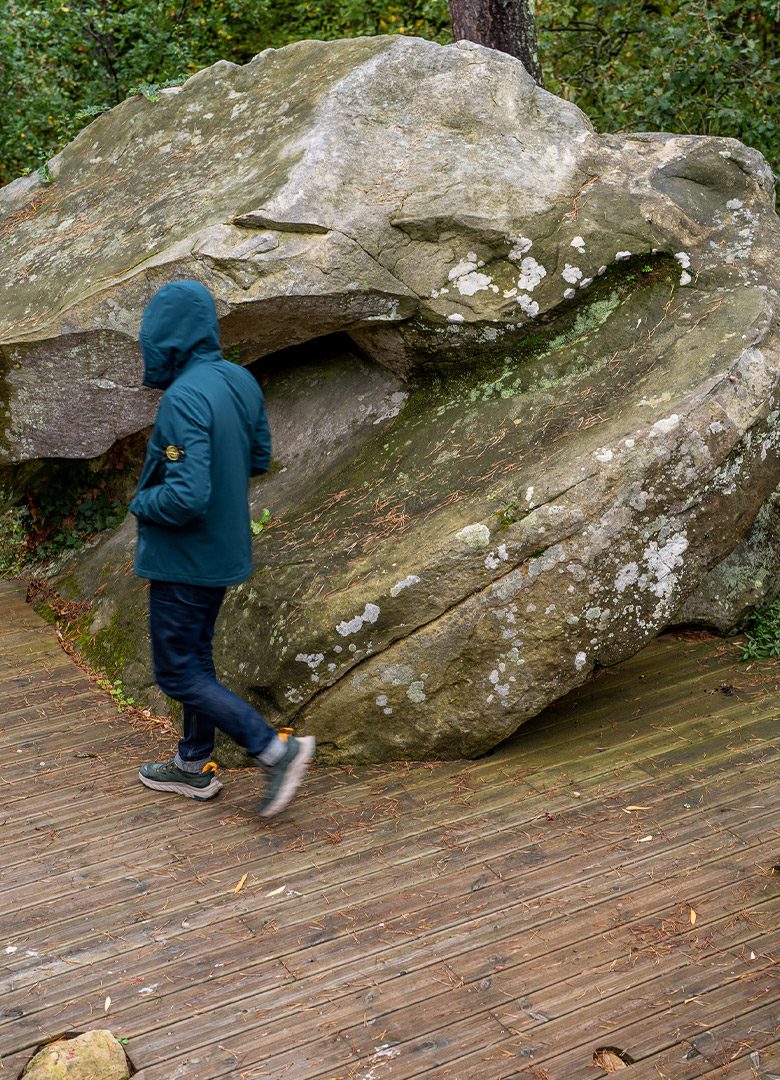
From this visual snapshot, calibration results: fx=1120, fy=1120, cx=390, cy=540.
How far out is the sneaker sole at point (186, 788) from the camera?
202 inches

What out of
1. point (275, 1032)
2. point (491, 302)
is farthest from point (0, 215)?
point (275, 1032)

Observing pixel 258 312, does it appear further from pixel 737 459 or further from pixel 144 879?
pixel 144 879

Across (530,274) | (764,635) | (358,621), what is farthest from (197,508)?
(764,635)

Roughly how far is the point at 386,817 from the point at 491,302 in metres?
2.74

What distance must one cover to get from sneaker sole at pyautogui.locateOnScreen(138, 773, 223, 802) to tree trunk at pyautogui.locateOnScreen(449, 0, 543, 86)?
5705mm

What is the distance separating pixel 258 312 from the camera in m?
5.91

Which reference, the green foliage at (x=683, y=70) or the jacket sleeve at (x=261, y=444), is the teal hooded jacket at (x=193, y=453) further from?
the green foliage at (x=683, y=70)

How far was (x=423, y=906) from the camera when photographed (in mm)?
4312

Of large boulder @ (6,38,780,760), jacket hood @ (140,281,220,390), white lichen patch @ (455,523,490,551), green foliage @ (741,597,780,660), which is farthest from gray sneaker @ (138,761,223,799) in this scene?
green foliage @ (741,597,780,660)

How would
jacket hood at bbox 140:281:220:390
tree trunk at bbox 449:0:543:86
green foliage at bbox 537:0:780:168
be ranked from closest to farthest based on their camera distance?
jacket hood at bbox 140:281:220:390
tree trunk at bbox 449:0:543:86
green foliage at bbox 537:0:780:168

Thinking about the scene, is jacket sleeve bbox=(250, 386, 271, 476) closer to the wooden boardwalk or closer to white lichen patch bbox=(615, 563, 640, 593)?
the wooden boardwalk

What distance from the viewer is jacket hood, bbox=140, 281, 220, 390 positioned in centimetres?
464

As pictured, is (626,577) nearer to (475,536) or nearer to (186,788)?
(475,536)

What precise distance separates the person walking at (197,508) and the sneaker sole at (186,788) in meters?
0.35
